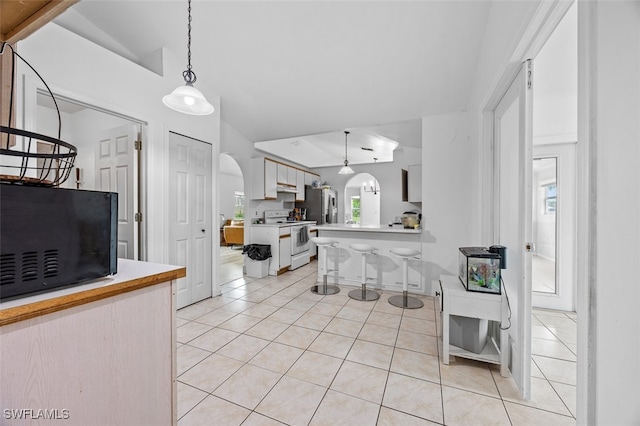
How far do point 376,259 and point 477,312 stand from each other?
206 cm

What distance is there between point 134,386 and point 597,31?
2013 mm

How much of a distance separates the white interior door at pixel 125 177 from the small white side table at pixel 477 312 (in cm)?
311

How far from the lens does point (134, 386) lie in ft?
3.08

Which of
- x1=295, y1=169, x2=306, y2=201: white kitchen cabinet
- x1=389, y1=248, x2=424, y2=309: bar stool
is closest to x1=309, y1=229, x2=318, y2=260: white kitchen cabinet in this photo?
x1=295, y1=169, x2=306, y2=201: white kitchen cabinet

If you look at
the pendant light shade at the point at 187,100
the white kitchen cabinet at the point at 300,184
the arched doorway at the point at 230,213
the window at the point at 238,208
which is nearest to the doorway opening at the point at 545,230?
the pendant light shade at the point at 187,100

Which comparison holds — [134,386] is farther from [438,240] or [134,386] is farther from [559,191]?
[559,191]

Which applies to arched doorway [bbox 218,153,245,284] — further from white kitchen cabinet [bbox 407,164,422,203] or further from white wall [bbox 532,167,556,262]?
white wall [bbox 532,167,556,262]

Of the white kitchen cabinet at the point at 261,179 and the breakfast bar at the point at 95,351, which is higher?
the white kitchen cabinet at the point at 261,179

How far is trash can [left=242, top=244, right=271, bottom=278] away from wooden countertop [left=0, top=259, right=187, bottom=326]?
3538 millimetres

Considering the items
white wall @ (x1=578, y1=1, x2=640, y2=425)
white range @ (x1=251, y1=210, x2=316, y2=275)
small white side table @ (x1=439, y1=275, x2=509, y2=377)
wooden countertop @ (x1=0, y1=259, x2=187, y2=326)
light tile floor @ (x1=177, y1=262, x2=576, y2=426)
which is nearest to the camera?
wooden countertop @ (x1=0, y1=259, x2=187, y2=326)

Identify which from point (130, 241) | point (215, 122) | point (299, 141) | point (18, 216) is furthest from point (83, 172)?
point (299, 141)

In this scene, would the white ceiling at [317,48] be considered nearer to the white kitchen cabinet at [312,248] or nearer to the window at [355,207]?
the white kitchen cabinet at [312,248]

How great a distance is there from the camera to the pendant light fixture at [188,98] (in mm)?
1738

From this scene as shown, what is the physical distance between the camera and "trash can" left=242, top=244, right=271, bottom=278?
4648 mm
